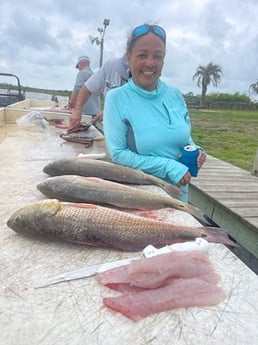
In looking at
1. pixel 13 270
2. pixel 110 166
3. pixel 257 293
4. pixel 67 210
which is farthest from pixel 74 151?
pixel 257 293

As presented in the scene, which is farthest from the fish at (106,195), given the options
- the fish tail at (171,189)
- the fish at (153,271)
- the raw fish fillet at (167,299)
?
the raw fish fillet at (167,299)

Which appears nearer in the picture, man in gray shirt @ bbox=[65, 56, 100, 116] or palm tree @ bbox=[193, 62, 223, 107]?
man in gray shirt @ bbox=[65, 56, 100, 116]

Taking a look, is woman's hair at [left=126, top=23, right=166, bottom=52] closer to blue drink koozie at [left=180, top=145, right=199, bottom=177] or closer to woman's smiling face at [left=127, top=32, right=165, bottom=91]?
woman's smiling face at [left=127, top=32, right=165, bottom=91]

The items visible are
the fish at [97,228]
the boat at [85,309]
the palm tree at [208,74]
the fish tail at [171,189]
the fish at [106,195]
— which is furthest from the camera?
the palm tree at [208,74]

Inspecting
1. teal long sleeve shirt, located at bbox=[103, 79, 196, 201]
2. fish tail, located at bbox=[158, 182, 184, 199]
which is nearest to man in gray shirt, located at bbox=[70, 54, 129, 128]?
teal long sleeve shirt, located at bbox=[103, 79, 196, 201]

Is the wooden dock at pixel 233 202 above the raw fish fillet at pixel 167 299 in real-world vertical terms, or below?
below

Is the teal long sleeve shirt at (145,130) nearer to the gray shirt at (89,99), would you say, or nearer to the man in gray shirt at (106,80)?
the man in gray shirt at (106,80)

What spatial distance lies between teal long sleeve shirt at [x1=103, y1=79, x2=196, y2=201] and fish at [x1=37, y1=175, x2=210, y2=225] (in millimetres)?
450

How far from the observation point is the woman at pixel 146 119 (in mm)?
2377

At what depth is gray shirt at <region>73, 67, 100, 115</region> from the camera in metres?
7.17

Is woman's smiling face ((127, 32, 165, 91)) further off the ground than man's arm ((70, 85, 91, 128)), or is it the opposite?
woman's smiling face ((127, 32, 165, 91))

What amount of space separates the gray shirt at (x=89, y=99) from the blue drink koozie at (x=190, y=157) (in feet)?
15.9

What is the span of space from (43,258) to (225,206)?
3.29 m

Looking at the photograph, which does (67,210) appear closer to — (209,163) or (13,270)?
(13,270)
